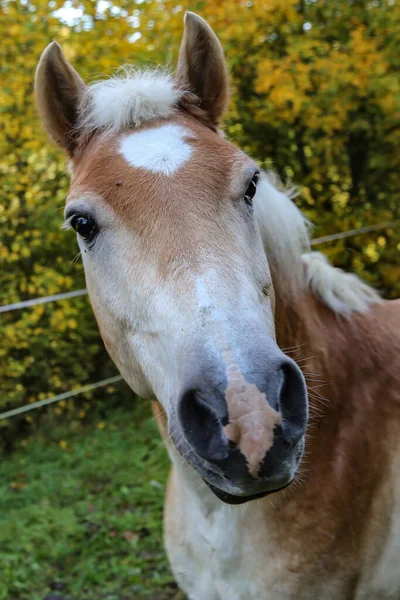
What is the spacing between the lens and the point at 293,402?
1.28 meters

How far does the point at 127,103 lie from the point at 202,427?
1070 mm

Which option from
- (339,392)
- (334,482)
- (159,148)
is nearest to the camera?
(159,148)

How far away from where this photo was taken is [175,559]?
2227 millimetres

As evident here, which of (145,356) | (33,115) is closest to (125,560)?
(145,356)

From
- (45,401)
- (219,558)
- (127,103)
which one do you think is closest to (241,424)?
(219,558)

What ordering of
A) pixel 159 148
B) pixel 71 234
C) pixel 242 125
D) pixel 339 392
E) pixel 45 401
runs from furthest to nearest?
pixel 242 125, pixel 71 234, pixel 45 401, pixel 339 392, pixel 159 148

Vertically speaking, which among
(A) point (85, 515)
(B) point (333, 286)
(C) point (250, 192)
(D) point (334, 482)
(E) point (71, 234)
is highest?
(C) point (250, 192)

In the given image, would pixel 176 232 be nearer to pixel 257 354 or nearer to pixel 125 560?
pixel 257 354

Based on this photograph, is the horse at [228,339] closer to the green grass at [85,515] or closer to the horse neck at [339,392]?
the horse neck at [339,392]

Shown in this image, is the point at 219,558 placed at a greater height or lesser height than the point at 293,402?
lesser

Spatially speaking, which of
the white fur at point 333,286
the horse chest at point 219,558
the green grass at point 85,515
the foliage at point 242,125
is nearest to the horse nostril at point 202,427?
the horse chest at point 219,558

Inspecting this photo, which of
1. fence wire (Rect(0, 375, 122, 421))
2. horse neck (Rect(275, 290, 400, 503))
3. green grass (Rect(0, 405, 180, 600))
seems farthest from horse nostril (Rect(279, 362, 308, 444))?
fence wire (Rect(0, 375, 122, 421))

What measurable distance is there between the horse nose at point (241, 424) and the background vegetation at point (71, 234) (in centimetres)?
240

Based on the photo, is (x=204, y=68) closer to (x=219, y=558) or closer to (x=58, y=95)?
(x=58, y=95)
